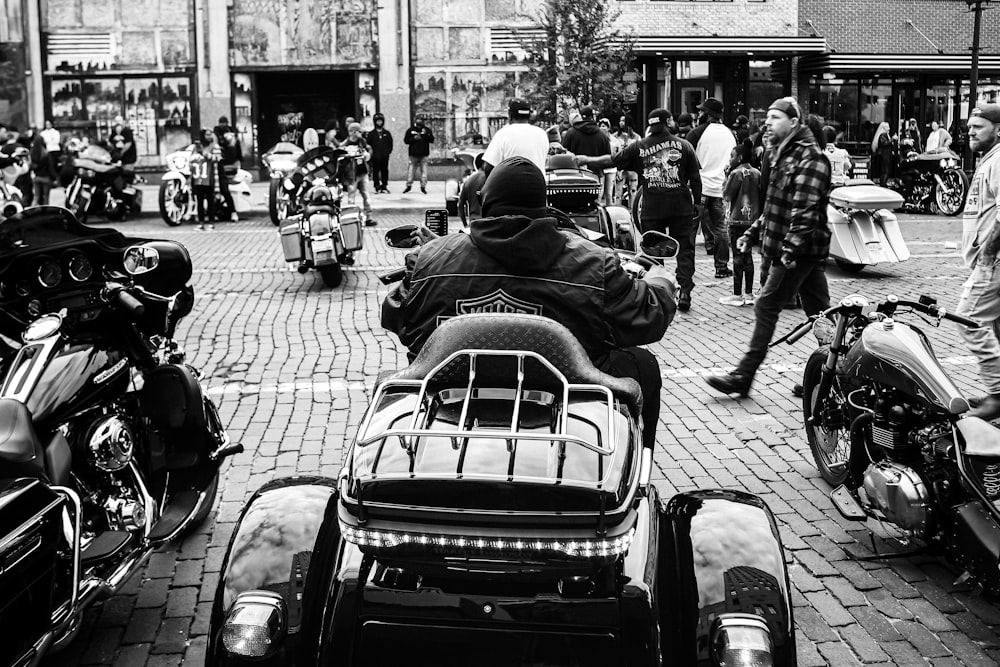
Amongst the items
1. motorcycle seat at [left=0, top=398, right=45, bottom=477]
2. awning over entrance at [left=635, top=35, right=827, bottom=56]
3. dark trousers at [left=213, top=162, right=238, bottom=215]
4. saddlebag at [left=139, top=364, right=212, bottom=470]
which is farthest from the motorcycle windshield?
awning over entrance at [left=635, top=35, right=827, bottom=56]

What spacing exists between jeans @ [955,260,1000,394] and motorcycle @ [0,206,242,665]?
4271 mm

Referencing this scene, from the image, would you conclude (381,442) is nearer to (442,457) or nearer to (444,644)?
(442,457)

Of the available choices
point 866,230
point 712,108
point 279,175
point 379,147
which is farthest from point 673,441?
point 379,147

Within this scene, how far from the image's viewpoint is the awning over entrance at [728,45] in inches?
1074

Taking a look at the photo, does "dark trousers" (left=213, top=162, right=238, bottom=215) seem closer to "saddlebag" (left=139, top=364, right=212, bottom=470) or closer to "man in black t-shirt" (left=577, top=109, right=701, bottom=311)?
"man in black t-shirt" (left=577, top=109, right=701, bottom=311)

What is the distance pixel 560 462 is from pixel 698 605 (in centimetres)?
56

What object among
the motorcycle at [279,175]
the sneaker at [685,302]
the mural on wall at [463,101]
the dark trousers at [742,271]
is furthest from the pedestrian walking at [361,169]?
the mural on wall at [463,101]

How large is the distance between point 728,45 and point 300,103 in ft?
36.2

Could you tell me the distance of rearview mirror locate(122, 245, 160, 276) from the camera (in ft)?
13.2

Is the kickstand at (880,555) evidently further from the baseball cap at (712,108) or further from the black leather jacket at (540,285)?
the baseball cap at (712,108)

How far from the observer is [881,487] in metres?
4.04

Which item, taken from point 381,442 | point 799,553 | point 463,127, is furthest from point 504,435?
point 463,127

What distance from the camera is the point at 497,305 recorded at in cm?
322

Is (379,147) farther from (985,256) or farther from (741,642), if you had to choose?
(741,642)
